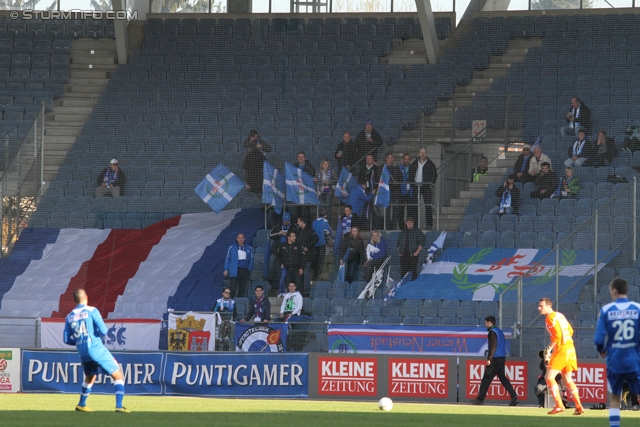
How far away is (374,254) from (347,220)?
1261 mm

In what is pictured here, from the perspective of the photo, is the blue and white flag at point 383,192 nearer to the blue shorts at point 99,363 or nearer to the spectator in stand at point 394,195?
the spectator in stand at point 394,195

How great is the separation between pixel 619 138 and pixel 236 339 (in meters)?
10.1

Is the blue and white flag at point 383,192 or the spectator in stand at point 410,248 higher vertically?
the blue and white flag at point 383,192

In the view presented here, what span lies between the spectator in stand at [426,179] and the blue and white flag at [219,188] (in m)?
4.37

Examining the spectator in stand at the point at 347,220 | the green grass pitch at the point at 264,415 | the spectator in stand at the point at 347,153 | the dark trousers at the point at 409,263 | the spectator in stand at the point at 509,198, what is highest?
the spectator in stand at the point at 347,153

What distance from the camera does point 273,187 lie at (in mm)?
25344

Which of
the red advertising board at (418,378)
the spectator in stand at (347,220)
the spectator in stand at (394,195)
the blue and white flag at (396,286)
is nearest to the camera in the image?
the red advertising board at (418,378)

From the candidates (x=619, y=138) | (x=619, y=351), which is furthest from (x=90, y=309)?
(x=619, y=138)

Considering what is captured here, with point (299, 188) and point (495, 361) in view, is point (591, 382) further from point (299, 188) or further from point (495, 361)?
point (299, 188)

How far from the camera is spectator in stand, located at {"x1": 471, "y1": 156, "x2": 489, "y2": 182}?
26.4 meters

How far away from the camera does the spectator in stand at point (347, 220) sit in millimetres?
24086

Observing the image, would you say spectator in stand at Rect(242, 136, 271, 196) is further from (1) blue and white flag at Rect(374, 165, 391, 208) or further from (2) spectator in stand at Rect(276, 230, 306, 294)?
(1) blue and white flag at Rect(374, 165, 391, 208)

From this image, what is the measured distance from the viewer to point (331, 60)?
30.9 meters

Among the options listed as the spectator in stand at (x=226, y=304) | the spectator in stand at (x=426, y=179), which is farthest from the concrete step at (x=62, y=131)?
the spectator in stand at (x=426, y=179)
